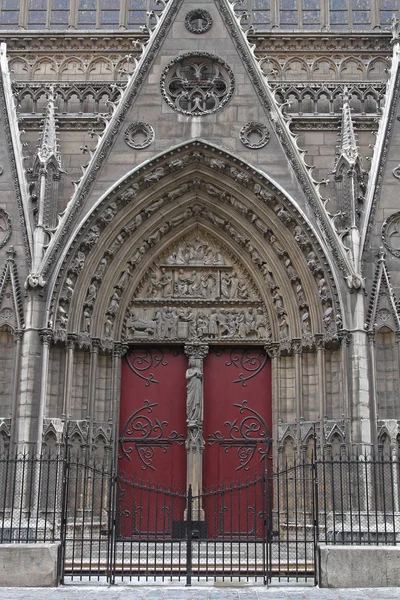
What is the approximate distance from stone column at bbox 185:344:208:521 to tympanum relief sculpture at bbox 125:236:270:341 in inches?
18.6

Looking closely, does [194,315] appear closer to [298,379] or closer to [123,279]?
[123,279]

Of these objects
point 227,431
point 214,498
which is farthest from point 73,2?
point 214,498

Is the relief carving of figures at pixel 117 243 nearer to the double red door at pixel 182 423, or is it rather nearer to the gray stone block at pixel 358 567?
the double red door at pixel 182 423

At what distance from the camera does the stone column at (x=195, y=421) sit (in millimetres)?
15773

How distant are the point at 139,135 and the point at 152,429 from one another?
20.2ft

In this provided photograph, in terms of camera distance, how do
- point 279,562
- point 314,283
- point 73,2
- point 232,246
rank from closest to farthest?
point 279,562 < point 314,283 < point 232,246 < point 73,2

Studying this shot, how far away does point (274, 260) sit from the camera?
16500 millimetres

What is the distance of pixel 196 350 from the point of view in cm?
1653

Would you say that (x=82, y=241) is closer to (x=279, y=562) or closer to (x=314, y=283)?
(x=314, y=283)

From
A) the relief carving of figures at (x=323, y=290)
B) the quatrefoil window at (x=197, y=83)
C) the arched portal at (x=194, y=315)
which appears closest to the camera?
the relief carving of figures at (x=323, y=290)

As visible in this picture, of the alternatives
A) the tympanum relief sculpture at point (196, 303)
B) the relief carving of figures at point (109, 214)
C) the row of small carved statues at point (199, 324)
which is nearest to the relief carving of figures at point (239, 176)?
the tympanum relief sculpture at point (196, 303)

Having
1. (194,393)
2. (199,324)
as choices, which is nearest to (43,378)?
(194,393)

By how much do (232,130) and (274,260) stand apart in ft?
9.43

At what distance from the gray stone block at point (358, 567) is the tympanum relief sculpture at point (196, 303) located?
6379mm
